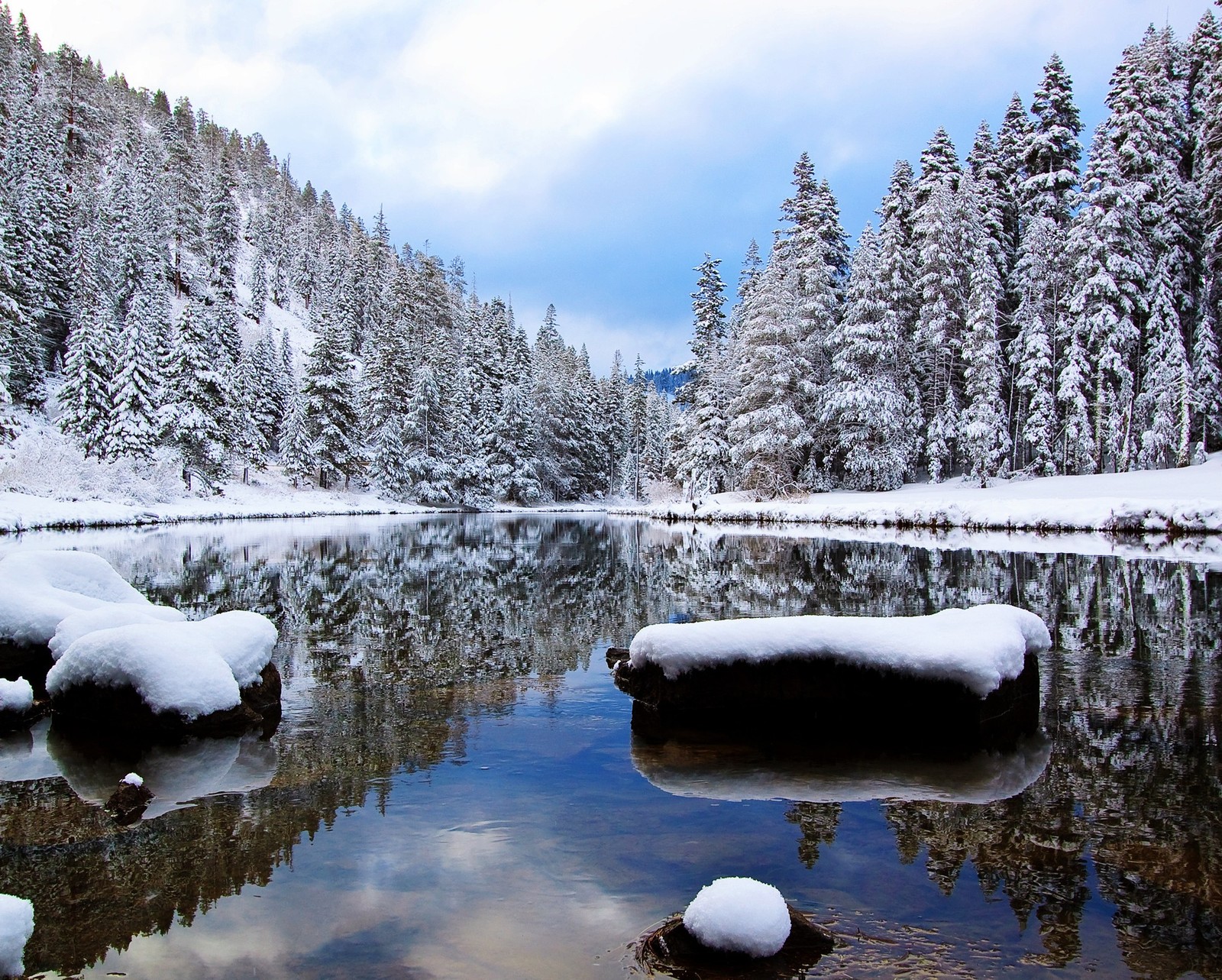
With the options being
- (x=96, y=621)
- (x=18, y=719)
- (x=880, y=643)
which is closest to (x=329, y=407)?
(x=96, y=621)

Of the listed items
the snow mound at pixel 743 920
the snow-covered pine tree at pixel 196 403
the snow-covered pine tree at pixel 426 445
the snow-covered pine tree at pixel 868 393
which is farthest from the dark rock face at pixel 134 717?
the snow-covered pine tree at pixel 426 445

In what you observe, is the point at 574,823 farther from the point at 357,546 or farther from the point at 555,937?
the point at 357,546

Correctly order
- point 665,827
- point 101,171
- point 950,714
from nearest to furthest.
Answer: point 665,827 < point 950,714 < point 101,171

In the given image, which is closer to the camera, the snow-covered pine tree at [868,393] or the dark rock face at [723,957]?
the dark rock face at [723,957]

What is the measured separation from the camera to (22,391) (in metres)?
51.1

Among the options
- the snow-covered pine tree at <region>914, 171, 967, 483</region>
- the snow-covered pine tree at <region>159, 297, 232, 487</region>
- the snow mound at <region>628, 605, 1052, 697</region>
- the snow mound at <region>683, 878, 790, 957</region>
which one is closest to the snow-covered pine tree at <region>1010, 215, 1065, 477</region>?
the snow-covered pine tree at <region>914, 171, 967, 483</region>

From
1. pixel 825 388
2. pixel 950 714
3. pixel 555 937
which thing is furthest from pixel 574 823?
pixel 825 388

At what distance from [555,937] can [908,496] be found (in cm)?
3855

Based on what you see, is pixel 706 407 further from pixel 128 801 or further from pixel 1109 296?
pixel 128 801

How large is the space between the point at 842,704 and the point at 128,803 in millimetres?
5314

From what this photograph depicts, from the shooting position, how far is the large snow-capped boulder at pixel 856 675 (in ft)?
20.5

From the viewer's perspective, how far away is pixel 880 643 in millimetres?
6309

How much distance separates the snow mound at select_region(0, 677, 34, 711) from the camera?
22.5ft

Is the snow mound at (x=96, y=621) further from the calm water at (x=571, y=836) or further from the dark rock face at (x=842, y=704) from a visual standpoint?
the dark rock face at (x=842, y=704)
